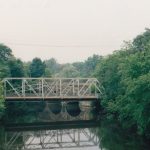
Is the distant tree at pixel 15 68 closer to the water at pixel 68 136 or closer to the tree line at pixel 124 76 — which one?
the tree line at pixel 124 76

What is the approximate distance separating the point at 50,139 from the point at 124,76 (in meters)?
9.31

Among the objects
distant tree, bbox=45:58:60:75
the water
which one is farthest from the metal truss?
distant tree, bbox=45:58:60:75

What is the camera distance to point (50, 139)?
42.9 m

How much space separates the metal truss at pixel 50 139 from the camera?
38.2 meters

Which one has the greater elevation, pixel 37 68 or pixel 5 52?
pixel 5 52

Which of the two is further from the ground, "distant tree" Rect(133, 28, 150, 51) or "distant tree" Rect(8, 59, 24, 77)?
"distant tree" Rect(133, 28, 150, 51)

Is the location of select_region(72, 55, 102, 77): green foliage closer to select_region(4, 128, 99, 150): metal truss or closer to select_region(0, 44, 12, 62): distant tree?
select_region(0, 44, 12, 62): distant tree

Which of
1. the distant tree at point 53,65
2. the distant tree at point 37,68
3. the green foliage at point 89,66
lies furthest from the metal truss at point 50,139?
the distant tree at point 53,65

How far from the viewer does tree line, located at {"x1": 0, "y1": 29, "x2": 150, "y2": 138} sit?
36344 mm

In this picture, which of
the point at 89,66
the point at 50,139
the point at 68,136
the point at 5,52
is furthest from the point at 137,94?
the point at 89,66

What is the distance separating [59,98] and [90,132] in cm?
1551

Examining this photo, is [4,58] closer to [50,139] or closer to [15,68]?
[15,68]

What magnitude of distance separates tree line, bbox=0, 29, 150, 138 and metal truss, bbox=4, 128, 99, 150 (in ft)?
13.4

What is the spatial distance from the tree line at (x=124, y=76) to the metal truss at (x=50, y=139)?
4.10 metres
